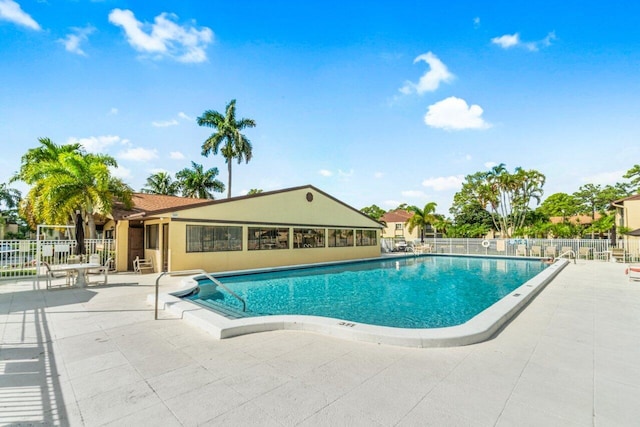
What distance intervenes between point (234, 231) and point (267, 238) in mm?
2061

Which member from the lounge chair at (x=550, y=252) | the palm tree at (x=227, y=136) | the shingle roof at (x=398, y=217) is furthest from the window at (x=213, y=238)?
the shingle roof at (x=398, y=217)

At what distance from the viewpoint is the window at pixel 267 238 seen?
1581cm

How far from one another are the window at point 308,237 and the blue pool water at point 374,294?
2221 mm

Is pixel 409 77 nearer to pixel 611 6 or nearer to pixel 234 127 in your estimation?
pixel 611 6

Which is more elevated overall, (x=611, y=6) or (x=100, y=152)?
(x=611, y=6)

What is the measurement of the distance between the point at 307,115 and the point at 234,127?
35.3 ft

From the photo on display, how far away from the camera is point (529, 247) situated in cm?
2292

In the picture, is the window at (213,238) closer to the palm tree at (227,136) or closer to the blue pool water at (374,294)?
the blue pool water at (374,294)

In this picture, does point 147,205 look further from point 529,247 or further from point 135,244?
point 529,247

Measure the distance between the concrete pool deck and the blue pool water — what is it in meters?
2.64

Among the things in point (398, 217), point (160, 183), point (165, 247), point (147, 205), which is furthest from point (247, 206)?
point (398, 217)

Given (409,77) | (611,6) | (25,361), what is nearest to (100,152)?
(25,361)

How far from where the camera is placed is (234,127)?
82.6 ft

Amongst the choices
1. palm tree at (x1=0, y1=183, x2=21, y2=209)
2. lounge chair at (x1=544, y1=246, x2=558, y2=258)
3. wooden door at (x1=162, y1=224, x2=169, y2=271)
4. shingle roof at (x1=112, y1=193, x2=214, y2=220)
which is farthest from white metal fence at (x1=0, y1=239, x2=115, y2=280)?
palm tree at (x1=0, y1=183, x2=21, y2=209)
